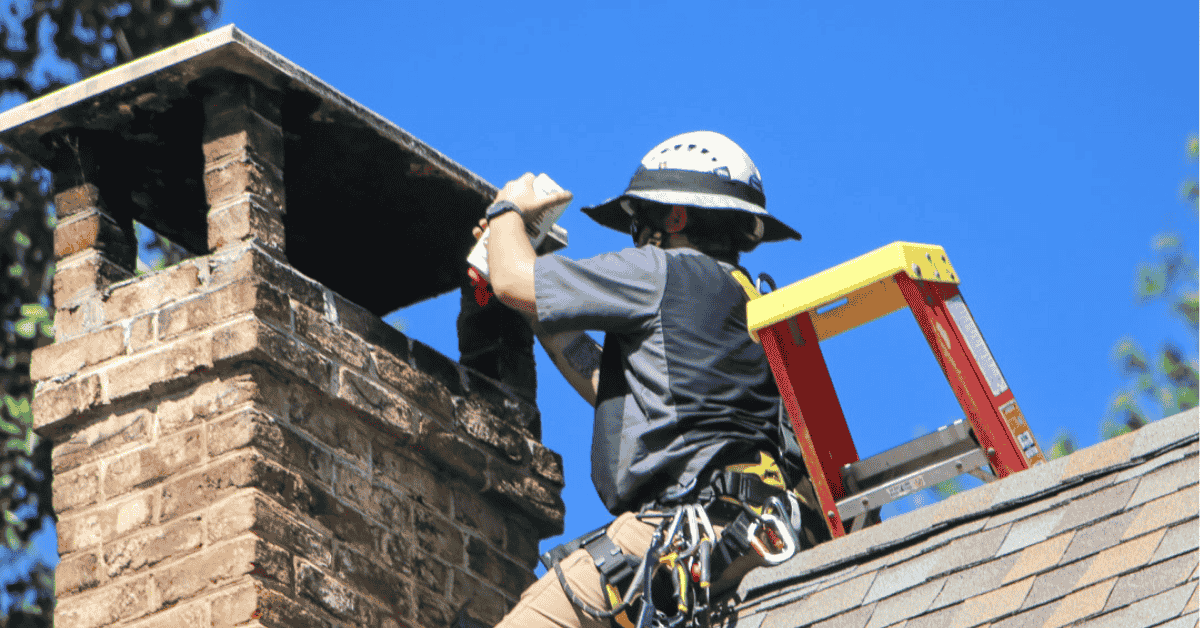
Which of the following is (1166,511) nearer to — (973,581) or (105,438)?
(973,581)

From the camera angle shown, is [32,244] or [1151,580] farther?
[32,244]

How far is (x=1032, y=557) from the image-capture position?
181 inches

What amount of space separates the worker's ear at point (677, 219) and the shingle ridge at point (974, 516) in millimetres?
1294

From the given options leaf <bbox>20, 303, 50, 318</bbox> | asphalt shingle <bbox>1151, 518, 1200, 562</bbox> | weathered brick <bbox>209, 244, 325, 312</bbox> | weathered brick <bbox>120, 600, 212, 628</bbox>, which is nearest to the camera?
asphalt shingle <bbox>1151, 518, 1200, 562</bbox>

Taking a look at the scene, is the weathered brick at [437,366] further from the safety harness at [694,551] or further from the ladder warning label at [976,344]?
the ladder warning label at [976,344]

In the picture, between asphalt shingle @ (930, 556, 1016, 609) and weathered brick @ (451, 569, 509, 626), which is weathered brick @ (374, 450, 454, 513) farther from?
asphalt shingle @ (930, 556, 1016, 609)

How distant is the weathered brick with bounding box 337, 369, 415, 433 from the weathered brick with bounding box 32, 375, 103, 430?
0.87 m

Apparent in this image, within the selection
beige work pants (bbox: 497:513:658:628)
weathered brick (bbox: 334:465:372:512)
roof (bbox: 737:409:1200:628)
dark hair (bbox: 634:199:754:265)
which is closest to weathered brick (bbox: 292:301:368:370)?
weathered brick (bbox: 334:465:372:512)

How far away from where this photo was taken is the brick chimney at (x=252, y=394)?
5645 millimetres

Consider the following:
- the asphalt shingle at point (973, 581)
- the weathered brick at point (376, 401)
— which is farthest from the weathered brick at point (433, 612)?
the asphalt shingle at point (973, 581)

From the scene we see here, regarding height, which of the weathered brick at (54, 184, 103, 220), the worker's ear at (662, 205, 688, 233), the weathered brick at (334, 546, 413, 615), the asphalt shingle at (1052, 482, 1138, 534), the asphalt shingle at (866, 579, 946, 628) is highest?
the weathered brick at (54, 184, 103, 220)

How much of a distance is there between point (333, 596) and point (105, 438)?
1033mm

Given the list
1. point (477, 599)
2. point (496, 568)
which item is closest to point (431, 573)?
point (477, 599)

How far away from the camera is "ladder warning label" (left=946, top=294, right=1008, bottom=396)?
497 cm
